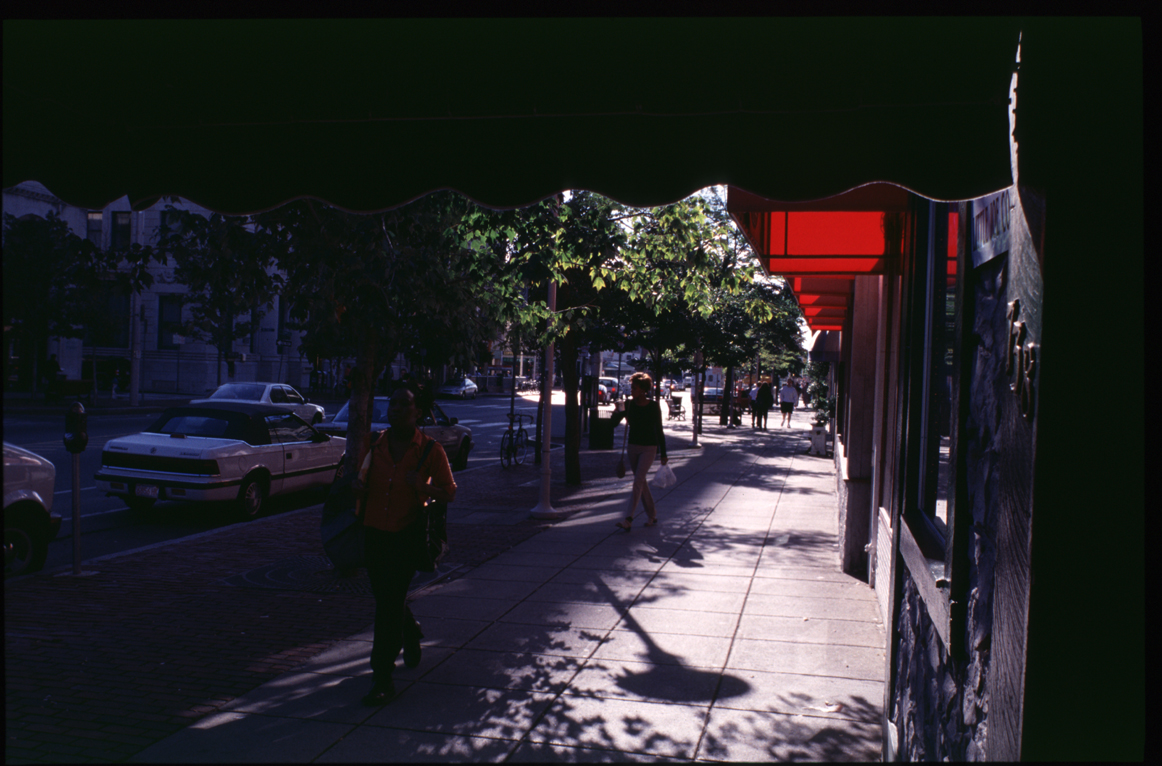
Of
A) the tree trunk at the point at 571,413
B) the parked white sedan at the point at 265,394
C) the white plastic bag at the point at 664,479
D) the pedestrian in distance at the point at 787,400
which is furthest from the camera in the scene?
the pedestrian in distance at the point at 787,400

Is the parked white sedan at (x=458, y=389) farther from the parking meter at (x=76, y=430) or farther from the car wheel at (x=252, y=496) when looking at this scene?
the parking meter at (x=76, y=430)

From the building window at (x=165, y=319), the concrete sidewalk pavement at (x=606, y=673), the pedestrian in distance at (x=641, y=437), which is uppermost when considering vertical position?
the building window at (x=165, y=319)

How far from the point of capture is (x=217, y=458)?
11180 mm

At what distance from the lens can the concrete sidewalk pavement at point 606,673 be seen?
4270mm

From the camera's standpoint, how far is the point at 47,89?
3170 millimetres

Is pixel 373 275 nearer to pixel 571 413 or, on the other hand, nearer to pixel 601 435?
pixel 571 413

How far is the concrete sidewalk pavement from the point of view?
427 cm

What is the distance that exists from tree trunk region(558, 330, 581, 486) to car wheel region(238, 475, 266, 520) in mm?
5719

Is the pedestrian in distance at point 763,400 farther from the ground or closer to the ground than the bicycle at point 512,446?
farther from the ground

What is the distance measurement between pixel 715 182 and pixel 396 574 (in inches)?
123

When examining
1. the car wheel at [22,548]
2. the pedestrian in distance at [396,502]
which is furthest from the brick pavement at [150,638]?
the pedestrian in distance at [396,502]

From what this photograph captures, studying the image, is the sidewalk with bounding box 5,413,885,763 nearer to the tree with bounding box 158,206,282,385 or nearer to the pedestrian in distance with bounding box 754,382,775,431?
the tree with bounding box 158,206,282,385

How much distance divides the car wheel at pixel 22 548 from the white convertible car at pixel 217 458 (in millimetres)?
2935

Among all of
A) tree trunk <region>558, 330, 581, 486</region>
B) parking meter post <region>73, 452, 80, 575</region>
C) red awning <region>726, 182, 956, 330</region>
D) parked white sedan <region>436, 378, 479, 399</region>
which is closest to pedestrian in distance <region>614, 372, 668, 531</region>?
red awning <region>726, 182, 956, 330</region>
